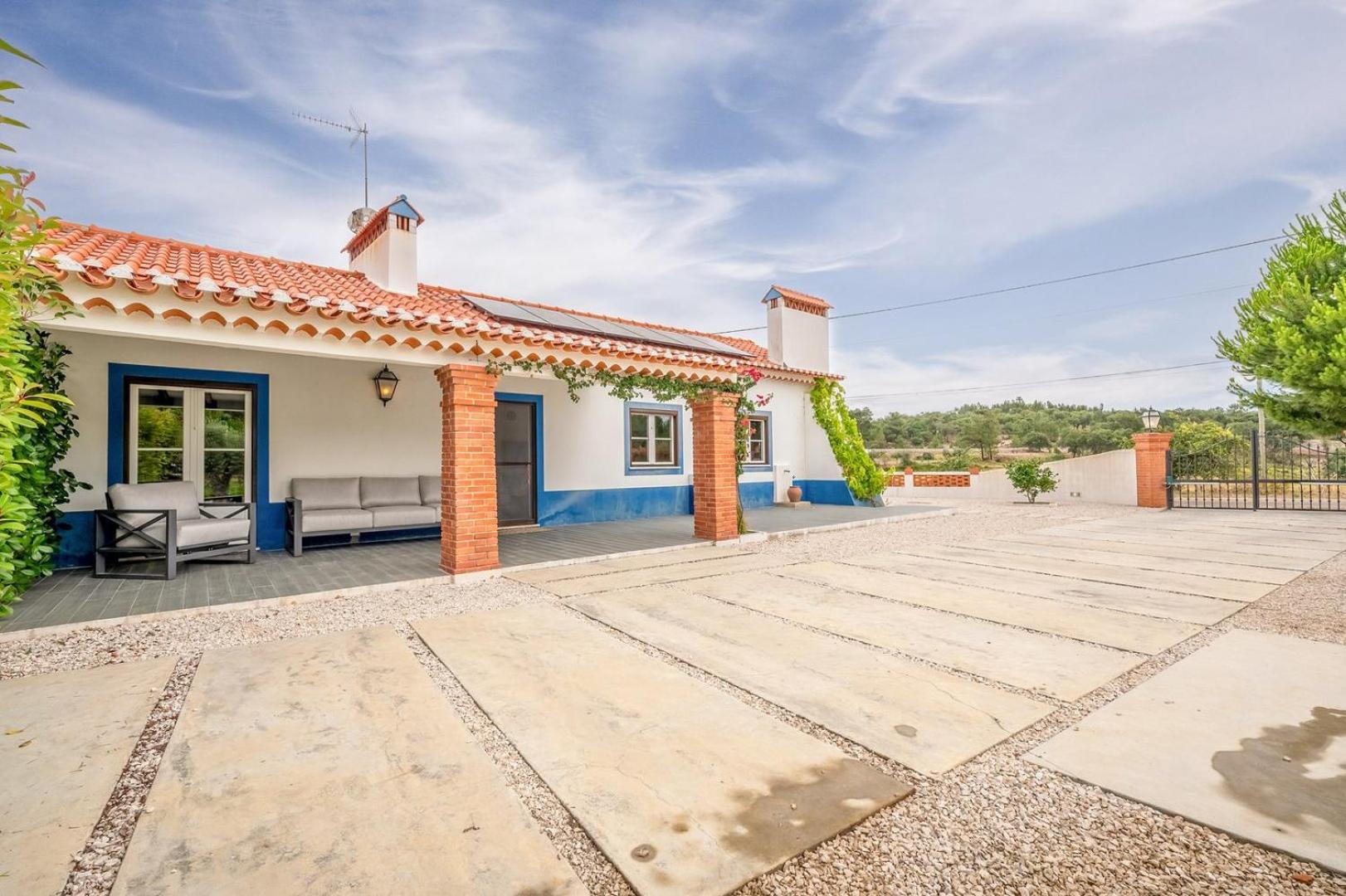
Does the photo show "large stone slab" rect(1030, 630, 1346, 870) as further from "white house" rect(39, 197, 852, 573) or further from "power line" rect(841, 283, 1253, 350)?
"power line" rect(841, 283, 1253, 350)

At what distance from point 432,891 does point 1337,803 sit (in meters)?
2.87

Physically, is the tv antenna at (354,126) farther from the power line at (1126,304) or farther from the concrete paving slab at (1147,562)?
the power line at (1126,304)

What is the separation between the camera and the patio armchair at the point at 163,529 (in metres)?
5.39

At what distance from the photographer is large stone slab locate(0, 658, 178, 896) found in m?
1.72

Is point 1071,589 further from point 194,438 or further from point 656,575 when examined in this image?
point 194,438

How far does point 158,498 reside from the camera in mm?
5902

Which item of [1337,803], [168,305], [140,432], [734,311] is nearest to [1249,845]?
[1337,803]

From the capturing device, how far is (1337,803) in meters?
1.88

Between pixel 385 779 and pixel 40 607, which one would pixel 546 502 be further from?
pixel 385 779

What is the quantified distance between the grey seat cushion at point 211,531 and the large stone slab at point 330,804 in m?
3.33

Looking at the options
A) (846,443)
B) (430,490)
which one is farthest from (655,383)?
(846,443)

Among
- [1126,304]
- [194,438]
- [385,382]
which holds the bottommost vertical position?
[194,438]

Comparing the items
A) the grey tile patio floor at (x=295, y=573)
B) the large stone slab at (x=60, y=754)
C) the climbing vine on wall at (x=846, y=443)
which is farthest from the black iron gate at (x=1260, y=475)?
the large stone slab at (x=60, y=754)

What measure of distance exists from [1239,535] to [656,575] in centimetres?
907
